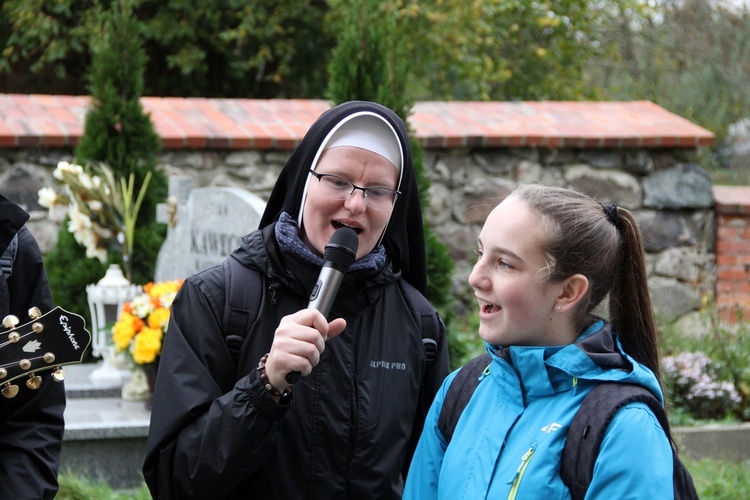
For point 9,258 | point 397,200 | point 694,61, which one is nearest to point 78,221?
point 9,258

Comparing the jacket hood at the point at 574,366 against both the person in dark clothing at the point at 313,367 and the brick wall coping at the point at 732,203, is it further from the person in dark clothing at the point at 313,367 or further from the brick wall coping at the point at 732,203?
the brick wall coping at the point at 732,203

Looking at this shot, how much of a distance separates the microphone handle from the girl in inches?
11.4

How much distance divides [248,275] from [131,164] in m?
5.05

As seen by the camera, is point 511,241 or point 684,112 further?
point 684,112

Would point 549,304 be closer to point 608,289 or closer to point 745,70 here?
point 608,289

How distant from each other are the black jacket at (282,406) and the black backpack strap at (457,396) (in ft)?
0.50

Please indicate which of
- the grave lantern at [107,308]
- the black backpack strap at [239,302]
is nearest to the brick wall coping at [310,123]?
the grave lantern at [107,308]

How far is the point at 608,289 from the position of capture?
7.11ft

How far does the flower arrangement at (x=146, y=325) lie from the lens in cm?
506

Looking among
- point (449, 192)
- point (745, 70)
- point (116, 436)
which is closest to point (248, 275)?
point (116, 436)

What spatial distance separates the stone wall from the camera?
7.58 metres

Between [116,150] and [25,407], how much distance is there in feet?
16.5

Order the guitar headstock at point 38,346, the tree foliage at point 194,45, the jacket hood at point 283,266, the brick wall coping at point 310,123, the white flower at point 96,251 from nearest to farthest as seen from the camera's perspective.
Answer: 1. the guitar headstock at point 38,346
2. the jacket hood at point 283,266
3. the white flower at point 96,251
4. the brick wall coping at point 310,123
5. the tree foliage at point 194,45

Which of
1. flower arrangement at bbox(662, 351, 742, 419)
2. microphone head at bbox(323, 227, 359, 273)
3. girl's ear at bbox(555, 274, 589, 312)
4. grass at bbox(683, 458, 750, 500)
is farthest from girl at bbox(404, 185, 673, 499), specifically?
flower arrangement at bbox(662, 351, 742, 419)
